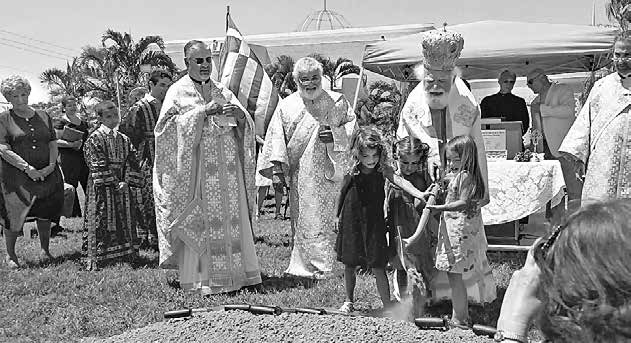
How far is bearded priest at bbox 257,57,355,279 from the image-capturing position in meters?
6.05

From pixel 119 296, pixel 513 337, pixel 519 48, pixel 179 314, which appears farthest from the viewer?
pixel 519 48

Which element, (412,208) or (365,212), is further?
(365,212)

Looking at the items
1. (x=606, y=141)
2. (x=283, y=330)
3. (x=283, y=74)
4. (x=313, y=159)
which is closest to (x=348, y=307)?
(x=283, y=330)

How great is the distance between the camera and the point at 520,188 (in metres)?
6.74

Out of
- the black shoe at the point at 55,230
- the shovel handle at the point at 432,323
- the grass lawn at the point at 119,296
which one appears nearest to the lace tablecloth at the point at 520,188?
the grass lawn at the point at 119,296

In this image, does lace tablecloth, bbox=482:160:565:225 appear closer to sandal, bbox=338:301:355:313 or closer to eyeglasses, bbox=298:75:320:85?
eyeglasses, bbox=298:75:320:85

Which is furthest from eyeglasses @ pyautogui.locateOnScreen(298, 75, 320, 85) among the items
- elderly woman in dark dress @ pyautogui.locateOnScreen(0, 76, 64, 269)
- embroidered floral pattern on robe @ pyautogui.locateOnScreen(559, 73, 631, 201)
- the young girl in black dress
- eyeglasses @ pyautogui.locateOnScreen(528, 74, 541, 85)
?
eyeglasses @ pyautogui.locateOnScreen(528, 74, 541, 85)

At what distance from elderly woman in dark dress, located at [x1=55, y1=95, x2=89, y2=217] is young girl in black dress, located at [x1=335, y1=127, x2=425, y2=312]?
5517 mm

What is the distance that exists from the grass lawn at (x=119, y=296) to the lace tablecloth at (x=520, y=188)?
0.43 metres

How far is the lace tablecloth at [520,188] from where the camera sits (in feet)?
21.9

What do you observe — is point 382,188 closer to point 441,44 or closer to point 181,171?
point 441,44

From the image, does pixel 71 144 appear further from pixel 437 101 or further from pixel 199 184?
pixel 437 101

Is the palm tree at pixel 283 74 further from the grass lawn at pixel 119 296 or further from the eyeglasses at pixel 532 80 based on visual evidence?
the grass lawn at pixel 119 296

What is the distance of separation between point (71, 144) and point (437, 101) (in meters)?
6.20
